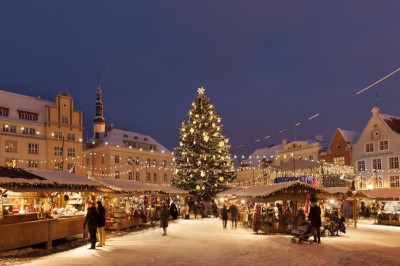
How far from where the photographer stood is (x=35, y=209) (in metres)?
22.9

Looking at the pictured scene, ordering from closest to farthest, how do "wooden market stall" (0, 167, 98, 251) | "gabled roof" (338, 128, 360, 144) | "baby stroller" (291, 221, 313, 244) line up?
1. "wooden market stall" (0, 167, 98, 251)
2. "baby stroller" (291, 221, 313, 244)
3. "gabled roof" (338, 128, 360, 144)

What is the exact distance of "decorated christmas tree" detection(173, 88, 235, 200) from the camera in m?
43.1

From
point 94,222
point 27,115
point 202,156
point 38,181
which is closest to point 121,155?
point 27,115

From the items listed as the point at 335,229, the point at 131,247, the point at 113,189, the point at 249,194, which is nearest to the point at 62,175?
the point at 113,189

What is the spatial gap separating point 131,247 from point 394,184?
37.9 meters

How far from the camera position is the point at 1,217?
56.9 ft

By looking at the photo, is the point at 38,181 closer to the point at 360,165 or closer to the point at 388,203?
the point at 388,203

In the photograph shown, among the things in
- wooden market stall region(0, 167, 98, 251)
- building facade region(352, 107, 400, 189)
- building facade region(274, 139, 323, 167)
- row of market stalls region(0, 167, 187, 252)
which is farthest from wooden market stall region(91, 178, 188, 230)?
building facade region(274, 139, 323, 167)

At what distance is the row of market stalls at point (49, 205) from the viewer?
16.9 m

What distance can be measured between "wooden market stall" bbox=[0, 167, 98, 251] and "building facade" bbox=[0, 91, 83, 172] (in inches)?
1005

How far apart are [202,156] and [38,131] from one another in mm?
21207

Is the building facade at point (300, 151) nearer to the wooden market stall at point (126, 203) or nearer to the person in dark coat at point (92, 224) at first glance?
the wooden market stall at point (126, 203)

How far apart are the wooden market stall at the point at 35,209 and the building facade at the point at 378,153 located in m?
32.6

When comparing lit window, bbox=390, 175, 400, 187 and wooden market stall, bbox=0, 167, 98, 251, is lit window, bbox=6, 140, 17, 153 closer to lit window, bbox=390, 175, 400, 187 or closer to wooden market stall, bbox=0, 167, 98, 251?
wooden market stall, bbox=0, 167, 98, 251
